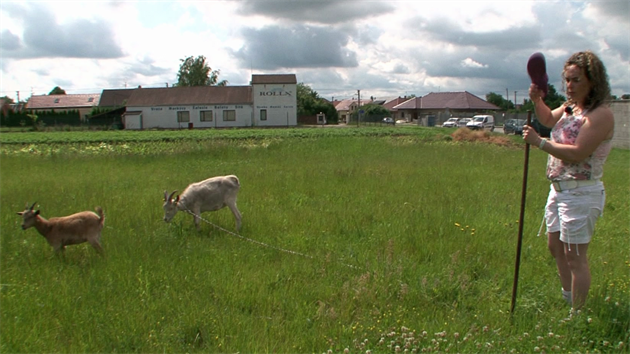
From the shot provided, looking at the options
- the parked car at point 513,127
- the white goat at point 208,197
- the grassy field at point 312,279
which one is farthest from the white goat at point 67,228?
the parked car at point 513,127

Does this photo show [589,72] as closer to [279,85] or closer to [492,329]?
[492,329]

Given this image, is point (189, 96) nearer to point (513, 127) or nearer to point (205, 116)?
point (205, 116)

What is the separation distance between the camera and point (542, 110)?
15.3 ft

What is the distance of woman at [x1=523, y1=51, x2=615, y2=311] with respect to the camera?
4.15 m

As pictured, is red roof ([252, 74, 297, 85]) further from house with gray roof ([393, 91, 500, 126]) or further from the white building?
house with gray roof ([393, 91, 500, 126])

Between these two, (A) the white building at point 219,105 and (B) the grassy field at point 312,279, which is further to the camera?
(A) the white building at point 219,105

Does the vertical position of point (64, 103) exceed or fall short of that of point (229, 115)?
it exceeds it

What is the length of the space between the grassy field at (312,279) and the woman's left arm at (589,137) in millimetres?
1497

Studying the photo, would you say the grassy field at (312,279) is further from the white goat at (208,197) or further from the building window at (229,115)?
the building window at (229,115)

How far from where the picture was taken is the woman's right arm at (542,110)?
4.56m

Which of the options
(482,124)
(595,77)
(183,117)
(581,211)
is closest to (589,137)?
(595,77)

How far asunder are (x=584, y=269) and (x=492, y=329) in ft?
3.36

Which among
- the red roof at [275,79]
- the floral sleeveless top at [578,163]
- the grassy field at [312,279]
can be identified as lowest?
the grassy field at [312,279]

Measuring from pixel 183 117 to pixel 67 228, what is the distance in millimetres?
58731
